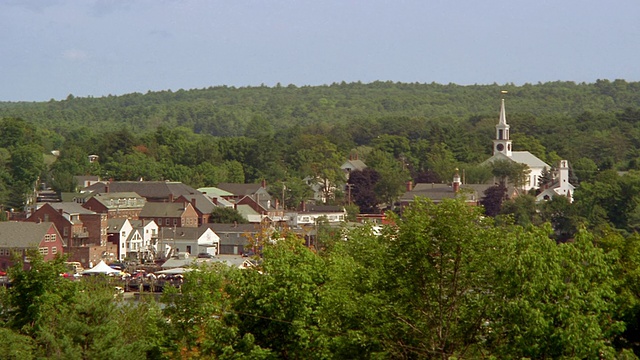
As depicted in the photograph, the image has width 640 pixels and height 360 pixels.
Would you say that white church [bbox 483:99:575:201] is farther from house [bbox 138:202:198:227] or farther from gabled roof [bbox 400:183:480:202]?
house [bbox 138:202:198:227]

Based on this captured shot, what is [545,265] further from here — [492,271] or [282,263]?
[282,263]

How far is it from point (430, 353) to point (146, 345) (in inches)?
337

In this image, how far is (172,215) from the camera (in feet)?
325

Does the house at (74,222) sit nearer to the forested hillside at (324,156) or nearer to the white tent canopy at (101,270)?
the white tent canopy at (101,270)

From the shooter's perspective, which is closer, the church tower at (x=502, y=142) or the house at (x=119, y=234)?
the house at (x=119, y=234)

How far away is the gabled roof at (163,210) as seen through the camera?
9906 cm

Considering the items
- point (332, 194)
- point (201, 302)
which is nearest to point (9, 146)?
point (332, 194)

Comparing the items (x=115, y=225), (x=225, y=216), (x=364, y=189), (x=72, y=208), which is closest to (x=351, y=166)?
(x=364, y=189)

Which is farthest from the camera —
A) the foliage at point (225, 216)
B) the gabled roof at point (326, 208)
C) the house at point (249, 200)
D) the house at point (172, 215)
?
the gabled roof at point (326, 208)

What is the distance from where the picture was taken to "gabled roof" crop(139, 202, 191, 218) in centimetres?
9906

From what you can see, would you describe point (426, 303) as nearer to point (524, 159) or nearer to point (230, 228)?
point (230, 228)

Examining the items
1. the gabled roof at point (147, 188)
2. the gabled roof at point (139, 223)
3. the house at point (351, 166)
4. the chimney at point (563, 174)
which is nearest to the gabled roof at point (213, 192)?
the gabled roof at point (147, 188)

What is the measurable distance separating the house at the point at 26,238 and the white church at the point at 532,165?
49.2 metres

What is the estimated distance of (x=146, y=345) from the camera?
1196 inches
